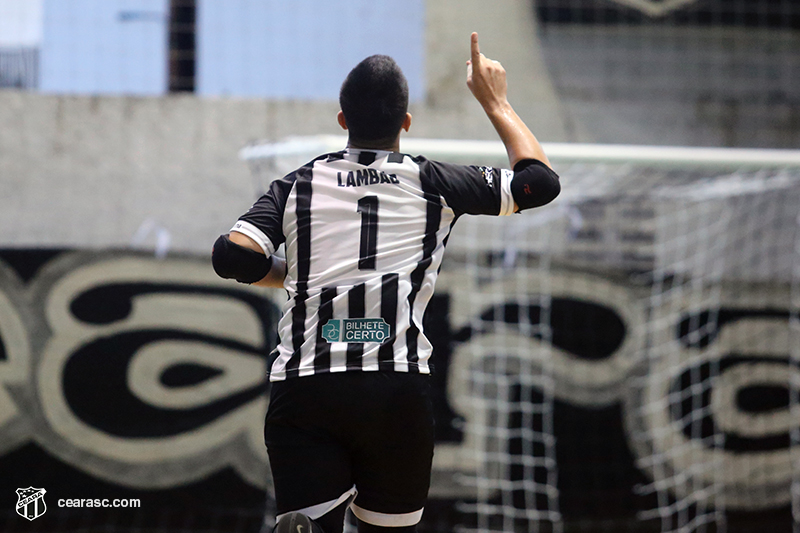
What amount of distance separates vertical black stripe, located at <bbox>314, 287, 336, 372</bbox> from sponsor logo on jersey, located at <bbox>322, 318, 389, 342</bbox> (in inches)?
0.4

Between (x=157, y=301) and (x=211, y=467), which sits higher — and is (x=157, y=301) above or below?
above

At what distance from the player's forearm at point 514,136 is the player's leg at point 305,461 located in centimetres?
75

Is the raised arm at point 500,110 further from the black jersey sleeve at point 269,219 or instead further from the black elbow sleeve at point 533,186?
the black jersey sleeve at point 269,219

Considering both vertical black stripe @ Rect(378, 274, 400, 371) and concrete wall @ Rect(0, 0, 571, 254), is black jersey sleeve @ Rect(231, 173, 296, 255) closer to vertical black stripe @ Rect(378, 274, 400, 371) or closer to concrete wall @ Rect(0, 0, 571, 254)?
vertical black stripe @ Rect(378, 274, 400, 371)

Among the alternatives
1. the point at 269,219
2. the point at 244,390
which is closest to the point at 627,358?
the point at 244,390

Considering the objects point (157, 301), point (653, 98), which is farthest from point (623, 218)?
point (157, 301)

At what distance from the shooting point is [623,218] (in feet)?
17.0

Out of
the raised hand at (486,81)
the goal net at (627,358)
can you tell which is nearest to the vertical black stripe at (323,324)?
the raised hand at (486,81)

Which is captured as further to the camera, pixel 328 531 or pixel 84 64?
pixel 84 64

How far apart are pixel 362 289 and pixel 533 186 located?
1.55ft

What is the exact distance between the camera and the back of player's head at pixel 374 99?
1.79 meters

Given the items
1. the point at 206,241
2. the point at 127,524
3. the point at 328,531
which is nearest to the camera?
→ the point at 328,531

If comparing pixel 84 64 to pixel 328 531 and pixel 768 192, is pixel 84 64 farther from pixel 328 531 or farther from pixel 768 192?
pixel 768 192

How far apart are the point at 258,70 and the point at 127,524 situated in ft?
10.2
